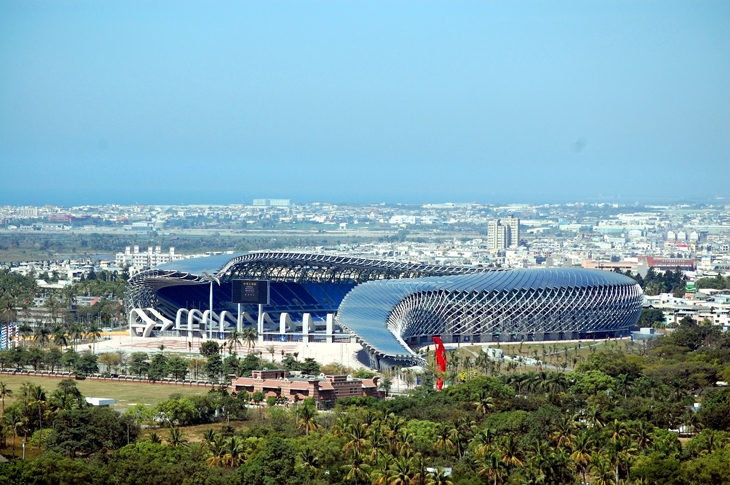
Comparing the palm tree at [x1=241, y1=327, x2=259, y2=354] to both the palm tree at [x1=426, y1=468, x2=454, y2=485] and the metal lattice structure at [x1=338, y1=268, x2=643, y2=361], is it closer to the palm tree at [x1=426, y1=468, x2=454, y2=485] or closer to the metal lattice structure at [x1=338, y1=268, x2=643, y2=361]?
the metal lattice structure at [x1=338, y1=268, x2=643, y2=361]

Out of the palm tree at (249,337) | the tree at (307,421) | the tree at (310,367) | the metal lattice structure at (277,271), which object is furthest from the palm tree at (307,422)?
the metal lattice structure at (277,271)

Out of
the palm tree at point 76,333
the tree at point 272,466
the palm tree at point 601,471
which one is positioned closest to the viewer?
the palm tree at point 601,471

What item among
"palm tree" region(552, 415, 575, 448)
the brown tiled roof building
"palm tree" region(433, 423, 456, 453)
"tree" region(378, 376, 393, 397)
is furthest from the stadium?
"palm tree" region(552, 415, 575, 448)

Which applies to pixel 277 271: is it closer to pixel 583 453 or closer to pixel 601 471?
pixel 583 453

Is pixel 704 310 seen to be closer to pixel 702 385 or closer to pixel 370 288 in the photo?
pixel 370 288

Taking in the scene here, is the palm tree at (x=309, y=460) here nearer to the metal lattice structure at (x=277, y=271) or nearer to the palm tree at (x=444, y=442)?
the palm tree at (x=444, y=442)

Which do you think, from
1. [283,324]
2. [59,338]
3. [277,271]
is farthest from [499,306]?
[59,338]

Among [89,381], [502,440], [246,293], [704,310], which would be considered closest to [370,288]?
[246,293]
